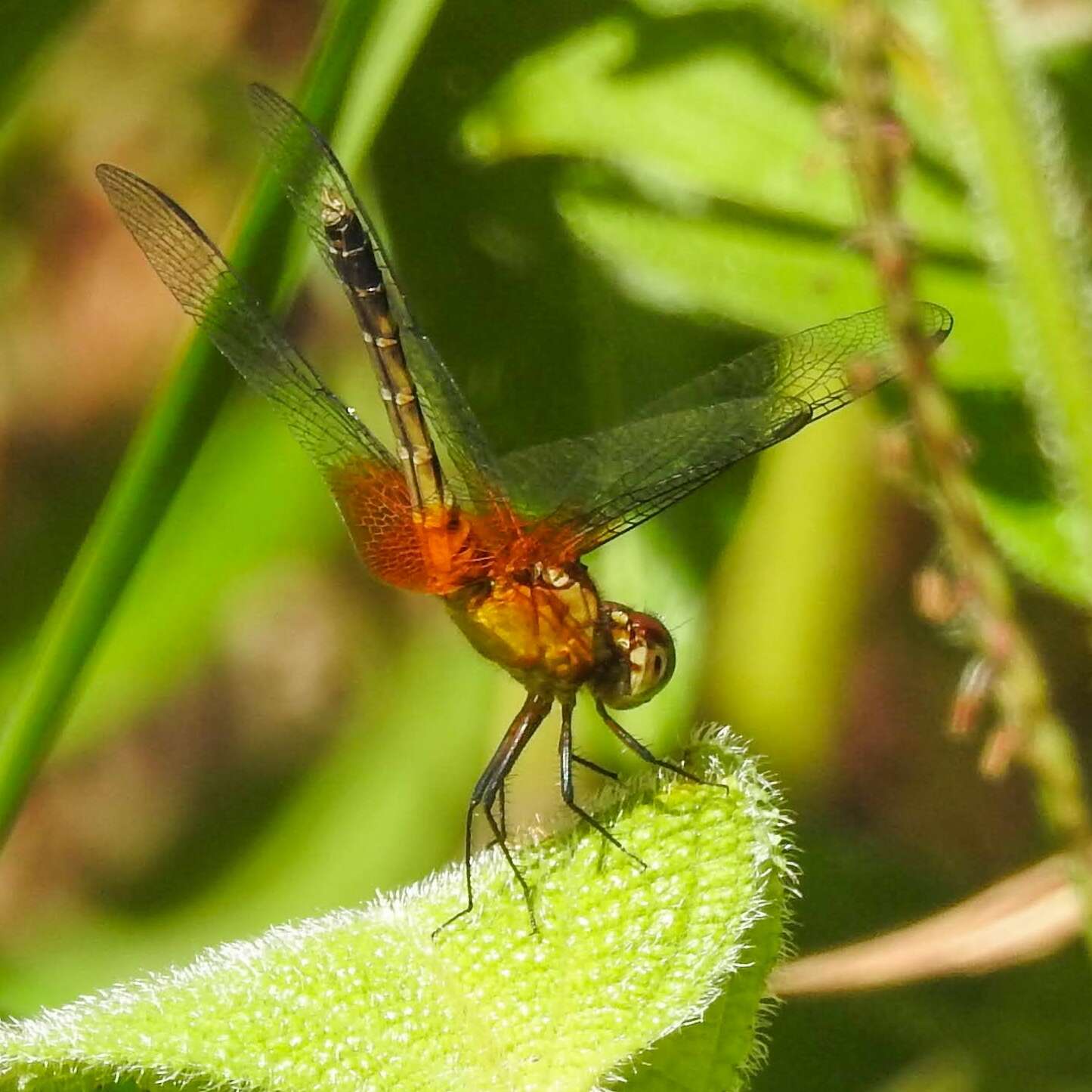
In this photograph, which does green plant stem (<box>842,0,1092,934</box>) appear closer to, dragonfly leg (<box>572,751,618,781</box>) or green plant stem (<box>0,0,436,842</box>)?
dragonfly leg (<box>572,751,618,781</box>)

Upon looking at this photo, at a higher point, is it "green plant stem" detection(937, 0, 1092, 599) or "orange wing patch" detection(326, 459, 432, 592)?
"green plant stem" detection(937, 0, 1092, 599)

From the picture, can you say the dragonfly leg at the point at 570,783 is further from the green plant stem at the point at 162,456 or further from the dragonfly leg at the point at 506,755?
the green plant stem at the point at 162,456

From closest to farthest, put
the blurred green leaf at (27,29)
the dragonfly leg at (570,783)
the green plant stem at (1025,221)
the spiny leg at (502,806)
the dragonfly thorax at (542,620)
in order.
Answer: the green plant stem at (1025,221), the dragonfly leg at (570,783), the spiny leg at (502,806), the dragonfly thorax at (542,620), the blurred green leaf at (27,29)

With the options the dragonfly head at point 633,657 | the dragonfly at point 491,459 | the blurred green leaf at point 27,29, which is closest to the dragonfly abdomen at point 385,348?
the dragonfly at point 491,459

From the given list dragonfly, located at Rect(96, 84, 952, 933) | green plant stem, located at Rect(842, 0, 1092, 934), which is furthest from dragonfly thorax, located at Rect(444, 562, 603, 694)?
green plant stem, located at Rect(842, 0, 1092, 934)

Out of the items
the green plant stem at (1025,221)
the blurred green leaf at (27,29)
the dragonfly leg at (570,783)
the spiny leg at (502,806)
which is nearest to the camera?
the green plant stem at (1025,221)

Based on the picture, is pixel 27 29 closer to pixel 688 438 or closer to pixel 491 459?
pixel 491 459
